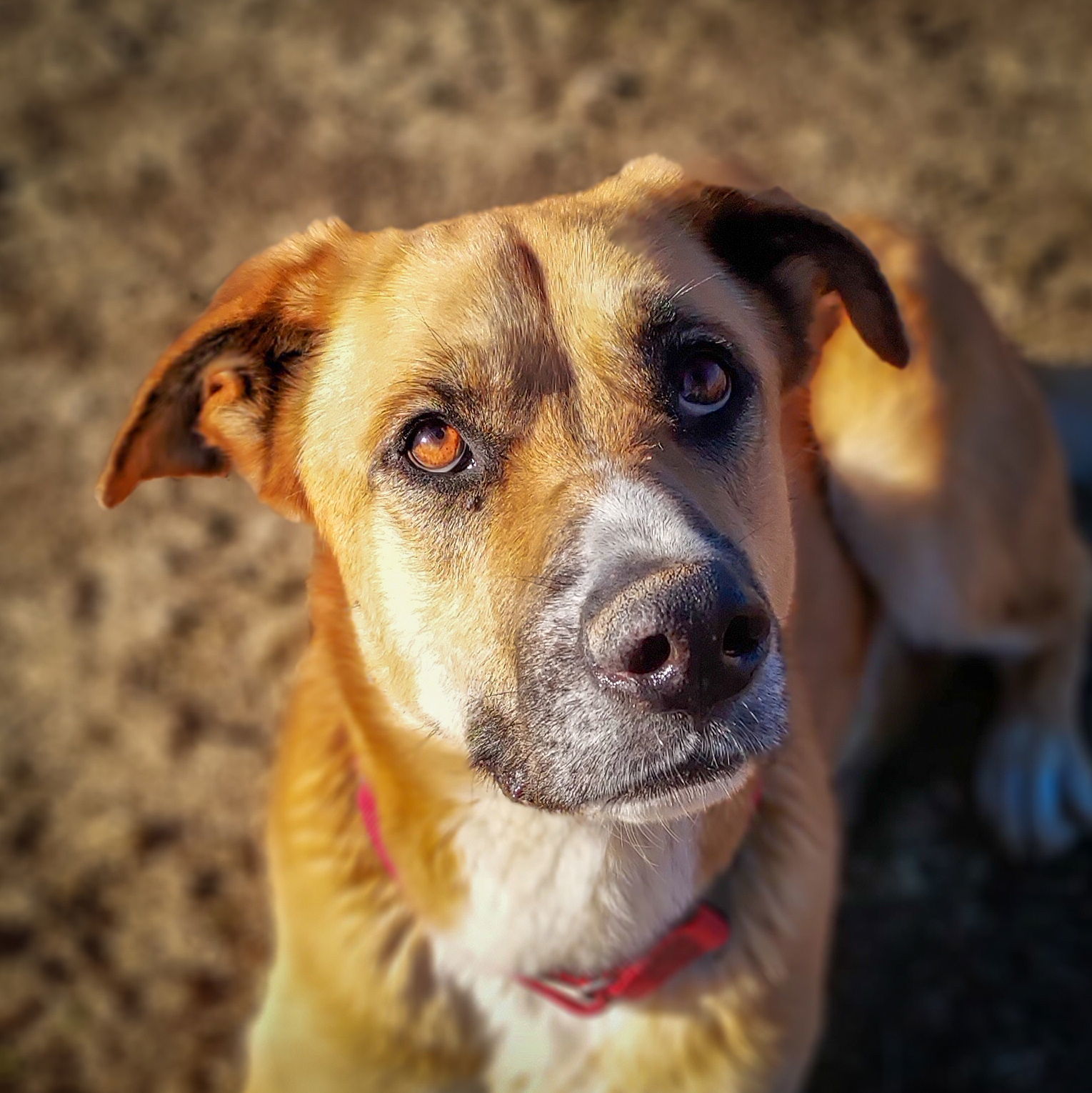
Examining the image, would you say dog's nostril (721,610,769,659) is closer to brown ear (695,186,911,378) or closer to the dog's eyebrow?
the dog's eyebrow

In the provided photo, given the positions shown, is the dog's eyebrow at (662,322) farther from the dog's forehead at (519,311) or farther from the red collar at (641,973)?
the red collar at (641,973)

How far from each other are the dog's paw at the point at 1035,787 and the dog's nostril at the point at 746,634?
6.91ft

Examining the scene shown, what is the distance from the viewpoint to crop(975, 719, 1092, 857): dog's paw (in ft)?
11.0

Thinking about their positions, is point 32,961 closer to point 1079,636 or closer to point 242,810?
point 242,810

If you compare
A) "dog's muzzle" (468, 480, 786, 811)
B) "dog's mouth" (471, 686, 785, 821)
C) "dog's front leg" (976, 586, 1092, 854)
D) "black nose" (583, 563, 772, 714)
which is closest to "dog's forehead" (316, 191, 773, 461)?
"dog's muzzle" (468, 480, 786, 811)

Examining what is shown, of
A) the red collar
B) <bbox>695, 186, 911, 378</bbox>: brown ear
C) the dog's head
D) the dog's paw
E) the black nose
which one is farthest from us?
the dog's paw

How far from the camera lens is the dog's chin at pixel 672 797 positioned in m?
1.80

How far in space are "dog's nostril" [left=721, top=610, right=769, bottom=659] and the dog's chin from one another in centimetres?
25

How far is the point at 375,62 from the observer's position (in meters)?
5.35

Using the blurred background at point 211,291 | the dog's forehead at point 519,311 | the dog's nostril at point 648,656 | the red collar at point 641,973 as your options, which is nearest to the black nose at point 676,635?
the dog's nostril at point 648,656

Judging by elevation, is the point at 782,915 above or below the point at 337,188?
below

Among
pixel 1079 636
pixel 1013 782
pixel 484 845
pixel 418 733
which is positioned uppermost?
pixel 418 733

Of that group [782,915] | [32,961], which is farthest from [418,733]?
[32,961]

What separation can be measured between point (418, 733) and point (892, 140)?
410 centimetres
